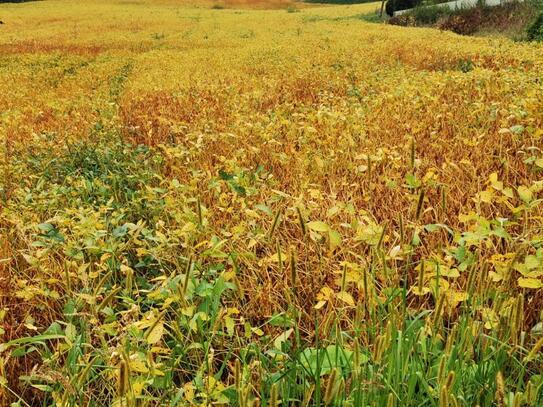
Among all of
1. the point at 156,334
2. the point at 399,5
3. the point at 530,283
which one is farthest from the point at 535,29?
the point at 399,5

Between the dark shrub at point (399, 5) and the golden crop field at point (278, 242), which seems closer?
the golden crop field at point (278, 242)

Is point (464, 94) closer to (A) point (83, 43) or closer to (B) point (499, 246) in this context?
(B) point (499, 246)

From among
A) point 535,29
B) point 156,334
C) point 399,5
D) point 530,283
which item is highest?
point 399,5

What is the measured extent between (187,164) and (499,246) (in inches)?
97.9

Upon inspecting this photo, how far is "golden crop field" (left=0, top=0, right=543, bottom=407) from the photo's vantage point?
1478 millimetres

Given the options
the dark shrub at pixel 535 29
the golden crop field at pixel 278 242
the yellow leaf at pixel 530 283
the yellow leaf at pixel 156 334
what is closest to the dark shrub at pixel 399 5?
the dark shrub at pixel 535 29

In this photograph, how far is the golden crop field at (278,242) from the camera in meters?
1.48

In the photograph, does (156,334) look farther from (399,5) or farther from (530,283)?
(399,5)

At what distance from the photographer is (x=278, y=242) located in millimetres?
1808

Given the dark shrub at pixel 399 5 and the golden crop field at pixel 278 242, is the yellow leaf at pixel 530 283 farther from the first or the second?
the dark shrub at pixel 399 5

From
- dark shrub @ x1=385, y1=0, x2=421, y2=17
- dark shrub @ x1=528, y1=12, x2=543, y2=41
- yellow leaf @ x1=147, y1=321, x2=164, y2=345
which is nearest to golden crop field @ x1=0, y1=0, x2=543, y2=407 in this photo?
yellow leaf @ x1=147, y1=321, x2=164, y2=345

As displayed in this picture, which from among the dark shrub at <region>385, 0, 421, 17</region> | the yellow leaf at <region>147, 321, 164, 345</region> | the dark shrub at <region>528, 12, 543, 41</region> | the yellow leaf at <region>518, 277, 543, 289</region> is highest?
the dark shrub at <region>385, 0, 421, 17</region>

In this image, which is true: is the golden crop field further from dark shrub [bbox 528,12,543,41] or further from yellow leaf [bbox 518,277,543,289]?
dark shrub [bbox 528,12,543,41]

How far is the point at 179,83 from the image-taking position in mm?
8211
